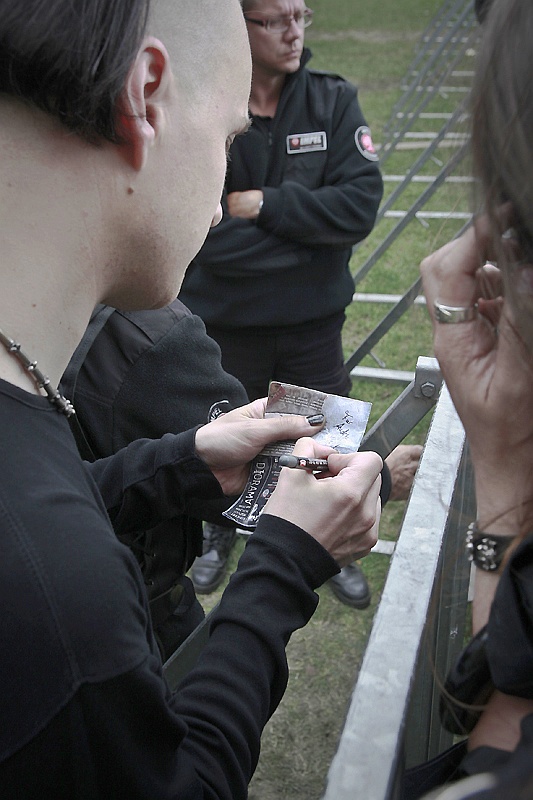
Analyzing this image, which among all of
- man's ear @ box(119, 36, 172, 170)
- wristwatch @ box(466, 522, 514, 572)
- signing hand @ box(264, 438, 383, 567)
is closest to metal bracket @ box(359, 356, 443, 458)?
signing hand @ box(264, 438, 383, 567)

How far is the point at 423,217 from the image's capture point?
689 centimetres

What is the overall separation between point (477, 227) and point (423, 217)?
6259mm

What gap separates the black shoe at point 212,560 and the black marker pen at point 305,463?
1.97 m

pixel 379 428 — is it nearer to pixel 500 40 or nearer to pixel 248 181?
pixel 500 40

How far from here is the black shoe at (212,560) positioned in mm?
3240

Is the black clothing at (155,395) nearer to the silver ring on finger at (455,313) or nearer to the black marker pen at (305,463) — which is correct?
the black marker pen at (305,463)

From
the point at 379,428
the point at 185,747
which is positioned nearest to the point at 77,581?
the point at 185,747

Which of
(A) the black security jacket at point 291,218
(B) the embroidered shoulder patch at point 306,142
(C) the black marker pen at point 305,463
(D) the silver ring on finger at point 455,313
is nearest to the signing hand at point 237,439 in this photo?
(C) the black marker pen at point 305,463

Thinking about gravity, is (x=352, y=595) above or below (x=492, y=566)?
below

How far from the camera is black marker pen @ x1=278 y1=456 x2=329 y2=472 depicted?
134 cm

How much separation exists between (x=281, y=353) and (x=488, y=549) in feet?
7.20

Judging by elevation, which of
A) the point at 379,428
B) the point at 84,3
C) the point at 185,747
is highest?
the point at 84,3

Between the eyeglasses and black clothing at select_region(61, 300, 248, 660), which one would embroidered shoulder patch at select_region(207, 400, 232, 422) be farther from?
the eyeglasses

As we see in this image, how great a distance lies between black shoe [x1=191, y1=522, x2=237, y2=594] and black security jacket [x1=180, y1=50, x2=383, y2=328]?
0.93m
